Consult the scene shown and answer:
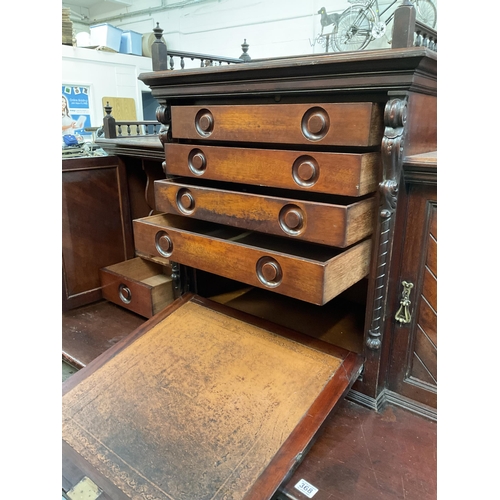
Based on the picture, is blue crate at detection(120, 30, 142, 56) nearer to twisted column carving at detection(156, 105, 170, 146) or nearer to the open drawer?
twisted column carving at detection(156, 105, 170, 146)

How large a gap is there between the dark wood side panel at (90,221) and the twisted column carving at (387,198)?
1.00 m

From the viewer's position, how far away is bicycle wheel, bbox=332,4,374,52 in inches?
103

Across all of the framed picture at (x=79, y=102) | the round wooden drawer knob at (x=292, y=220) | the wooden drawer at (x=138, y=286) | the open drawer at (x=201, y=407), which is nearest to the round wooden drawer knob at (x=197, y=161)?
the round wooden drawer knob at (x=292, y=220)

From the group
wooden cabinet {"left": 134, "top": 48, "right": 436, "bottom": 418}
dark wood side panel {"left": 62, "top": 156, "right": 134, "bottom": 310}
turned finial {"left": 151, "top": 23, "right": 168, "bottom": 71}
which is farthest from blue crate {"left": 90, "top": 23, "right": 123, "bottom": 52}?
wooden cabinet {"left": 134, "top": 48, "right": 436, "bottom": 418}

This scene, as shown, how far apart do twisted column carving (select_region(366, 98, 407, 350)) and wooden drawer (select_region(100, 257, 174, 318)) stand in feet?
2.30

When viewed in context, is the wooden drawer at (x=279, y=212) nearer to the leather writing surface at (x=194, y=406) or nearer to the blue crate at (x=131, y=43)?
the leather writing surface at (x=194, y=406)

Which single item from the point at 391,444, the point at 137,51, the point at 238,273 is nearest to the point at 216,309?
the point at 238,273

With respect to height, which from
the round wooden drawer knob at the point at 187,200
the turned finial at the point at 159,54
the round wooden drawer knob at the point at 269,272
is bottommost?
the round wooden drawer knob at the point at 269,272

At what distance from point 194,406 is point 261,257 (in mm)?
339

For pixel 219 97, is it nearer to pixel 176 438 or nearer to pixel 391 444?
pixel 176 438

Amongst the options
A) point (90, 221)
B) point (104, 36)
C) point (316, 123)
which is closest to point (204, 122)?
point (316, 123)

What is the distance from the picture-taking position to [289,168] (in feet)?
2.58

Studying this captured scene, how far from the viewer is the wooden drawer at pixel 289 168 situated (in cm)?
73

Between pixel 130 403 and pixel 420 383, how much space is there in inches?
25.0
